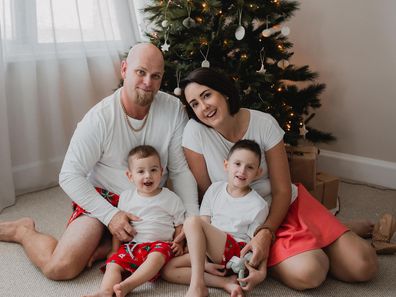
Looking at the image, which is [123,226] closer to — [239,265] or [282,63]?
[239,265]

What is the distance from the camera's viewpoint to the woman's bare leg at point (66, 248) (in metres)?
1.82

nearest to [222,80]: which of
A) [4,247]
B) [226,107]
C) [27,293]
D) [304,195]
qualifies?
[226,107]

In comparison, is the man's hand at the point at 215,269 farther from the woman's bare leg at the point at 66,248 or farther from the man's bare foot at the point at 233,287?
the woman's bare leg at the point at 66,248

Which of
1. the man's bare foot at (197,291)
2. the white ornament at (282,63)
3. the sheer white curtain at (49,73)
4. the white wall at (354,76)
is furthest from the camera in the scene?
the white wall at (354,76)

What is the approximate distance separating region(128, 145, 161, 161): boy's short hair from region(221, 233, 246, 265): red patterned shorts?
1.55 feet

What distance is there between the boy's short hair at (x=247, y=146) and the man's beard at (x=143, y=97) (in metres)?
0.41

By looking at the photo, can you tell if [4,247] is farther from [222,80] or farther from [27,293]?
[222,80]

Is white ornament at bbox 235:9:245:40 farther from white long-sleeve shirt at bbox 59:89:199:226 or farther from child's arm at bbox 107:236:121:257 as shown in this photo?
child's arm at bbox 107:236:121:257

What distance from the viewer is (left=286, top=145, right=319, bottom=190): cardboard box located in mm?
2445

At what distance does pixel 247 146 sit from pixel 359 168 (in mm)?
1552

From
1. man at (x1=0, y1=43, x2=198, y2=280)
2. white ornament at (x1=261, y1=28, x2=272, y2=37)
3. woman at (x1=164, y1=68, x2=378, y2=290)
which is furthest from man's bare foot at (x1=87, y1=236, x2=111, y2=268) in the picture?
white ornament at (x1=261, y1=28, x2=272, y2=37)

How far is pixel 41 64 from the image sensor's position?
9.09 feet

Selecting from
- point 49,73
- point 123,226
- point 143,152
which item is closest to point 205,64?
point 143,152

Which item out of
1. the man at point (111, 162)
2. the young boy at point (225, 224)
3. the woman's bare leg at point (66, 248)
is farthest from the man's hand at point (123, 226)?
the young boy at point (225, 224)
